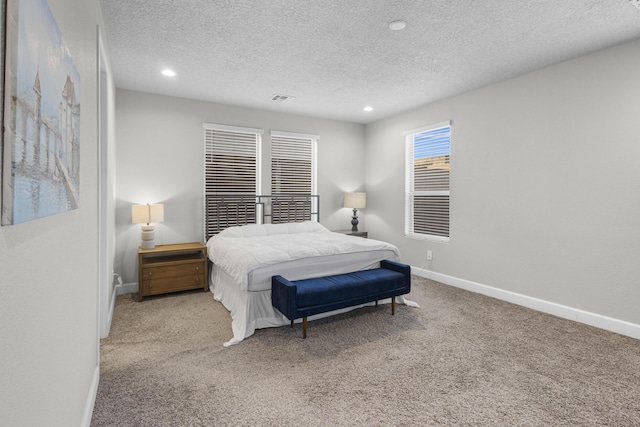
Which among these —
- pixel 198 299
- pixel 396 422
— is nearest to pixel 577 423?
pixel 396 422

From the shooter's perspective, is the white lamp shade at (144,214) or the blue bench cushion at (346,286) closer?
the blue bench cushion at (346,286)

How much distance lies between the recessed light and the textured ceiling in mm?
52

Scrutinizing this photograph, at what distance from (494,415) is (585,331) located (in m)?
1.87

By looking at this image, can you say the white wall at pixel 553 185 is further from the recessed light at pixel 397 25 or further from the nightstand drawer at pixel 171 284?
the nightstand drawer at pixel 171 284

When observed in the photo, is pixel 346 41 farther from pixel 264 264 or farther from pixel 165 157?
pixel 165 157

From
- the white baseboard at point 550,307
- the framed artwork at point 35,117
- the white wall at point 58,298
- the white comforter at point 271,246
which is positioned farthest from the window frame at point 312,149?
the framed artwork at point 35,117

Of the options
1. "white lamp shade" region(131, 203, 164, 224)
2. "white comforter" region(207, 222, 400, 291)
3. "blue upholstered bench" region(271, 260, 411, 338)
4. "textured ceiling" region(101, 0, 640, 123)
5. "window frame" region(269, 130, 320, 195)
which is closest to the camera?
"textured ceiling" region(101, 0, 640, 123)

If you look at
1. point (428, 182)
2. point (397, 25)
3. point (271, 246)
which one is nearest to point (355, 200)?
point (428, 182)

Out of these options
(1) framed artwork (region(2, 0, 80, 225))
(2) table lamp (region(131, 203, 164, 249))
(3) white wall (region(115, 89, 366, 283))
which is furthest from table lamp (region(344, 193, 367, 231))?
(1) framed artwork (region(2, 0, 80, 225))

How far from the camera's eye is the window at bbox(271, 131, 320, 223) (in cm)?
530

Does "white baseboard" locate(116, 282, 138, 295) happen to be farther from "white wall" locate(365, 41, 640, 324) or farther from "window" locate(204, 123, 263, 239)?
"white wall" locate(365, 41, 640, 324)

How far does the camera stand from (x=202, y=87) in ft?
13.6

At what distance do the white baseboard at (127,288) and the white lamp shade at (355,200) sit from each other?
338 cm

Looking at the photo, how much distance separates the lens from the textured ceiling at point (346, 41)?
245cm
